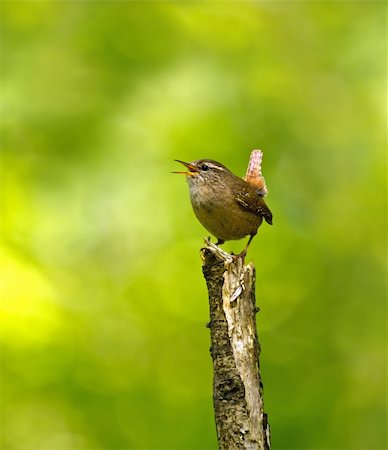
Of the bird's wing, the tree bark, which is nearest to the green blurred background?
the bird's wing

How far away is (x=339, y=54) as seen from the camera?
9391 millimetres

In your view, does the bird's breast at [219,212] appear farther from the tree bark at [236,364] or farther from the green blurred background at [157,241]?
the green blurred background at [157,241]

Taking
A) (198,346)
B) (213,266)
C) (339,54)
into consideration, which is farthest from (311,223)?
(213,266)

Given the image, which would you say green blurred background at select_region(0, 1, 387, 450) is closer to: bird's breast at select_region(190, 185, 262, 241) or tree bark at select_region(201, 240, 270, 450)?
bird's breast at select_region(190, 185, 262, 241)

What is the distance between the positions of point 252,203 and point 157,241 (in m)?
2.17

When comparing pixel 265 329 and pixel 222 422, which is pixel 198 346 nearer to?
pixel 265 329

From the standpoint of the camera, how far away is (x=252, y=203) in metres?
5.81

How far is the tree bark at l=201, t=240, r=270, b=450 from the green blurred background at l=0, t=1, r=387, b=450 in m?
2.99

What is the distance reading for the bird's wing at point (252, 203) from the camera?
5.78 meters

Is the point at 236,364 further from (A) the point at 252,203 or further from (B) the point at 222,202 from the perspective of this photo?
(A) the point at 252,203

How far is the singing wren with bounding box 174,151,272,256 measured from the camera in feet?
18.6

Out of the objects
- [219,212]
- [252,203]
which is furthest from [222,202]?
[252,203]

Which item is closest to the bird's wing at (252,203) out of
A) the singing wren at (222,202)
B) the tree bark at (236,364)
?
the singing wren at (222,202)

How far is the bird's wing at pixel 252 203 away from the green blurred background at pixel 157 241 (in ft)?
5.34
